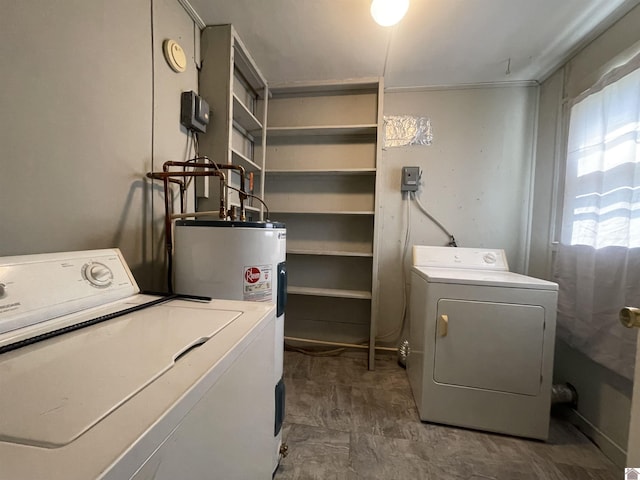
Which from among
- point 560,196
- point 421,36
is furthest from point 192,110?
point 560,196

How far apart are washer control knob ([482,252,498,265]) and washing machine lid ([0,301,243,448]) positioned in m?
1.92

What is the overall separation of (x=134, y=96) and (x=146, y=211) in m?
0.51

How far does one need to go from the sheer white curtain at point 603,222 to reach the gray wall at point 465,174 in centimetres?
47

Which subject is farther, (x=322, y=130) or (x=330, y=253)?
(x=322, y=130)

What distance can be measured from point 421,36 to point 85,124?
6.09ft

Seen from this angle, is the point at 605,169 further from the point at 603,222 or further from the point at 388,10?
the point at 388,10

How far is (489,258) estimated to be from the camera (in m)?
1.87

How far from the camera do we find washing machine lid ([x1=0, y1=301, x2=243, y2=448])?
29cm

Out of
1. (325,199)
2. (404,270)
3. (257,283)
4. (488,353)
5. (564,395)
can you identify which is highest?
(325,199)

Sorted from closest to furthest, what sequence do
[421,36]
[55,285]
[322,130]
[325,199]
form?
[55,285] → [421,36] → [322,130] → [325,199]

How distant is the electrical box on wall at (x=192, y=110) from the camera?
1347mm

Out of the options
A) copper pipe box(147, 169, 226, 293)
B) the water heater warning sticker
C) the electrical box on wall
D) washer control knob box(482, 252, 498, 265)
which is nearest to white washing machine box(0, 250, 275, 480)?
the water heater warning sticker

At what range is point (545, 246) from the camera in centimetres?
185

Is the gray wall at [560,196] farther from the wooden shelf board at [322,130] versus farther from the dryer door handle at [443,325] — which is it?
the wooden shelf board at [322,130]
